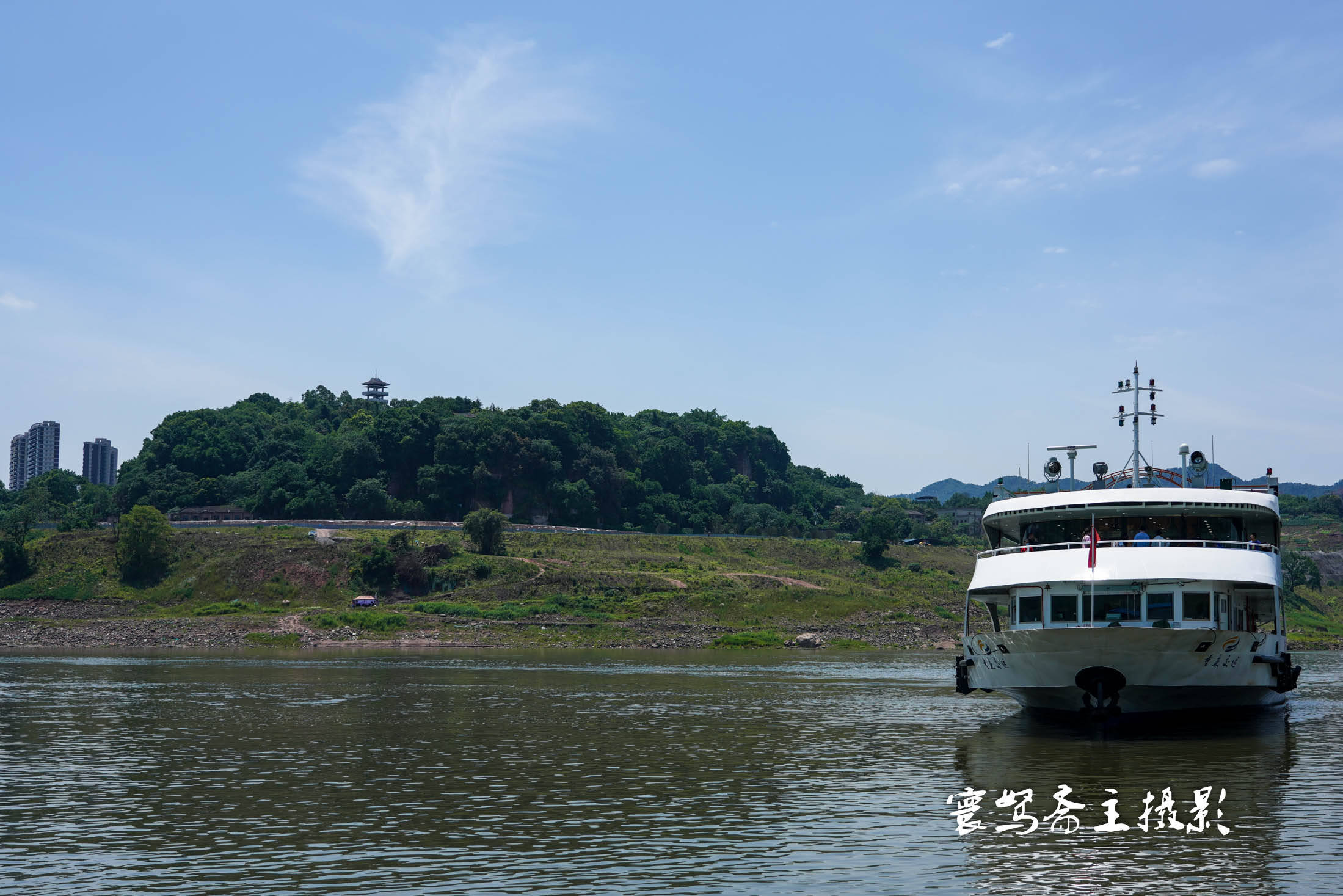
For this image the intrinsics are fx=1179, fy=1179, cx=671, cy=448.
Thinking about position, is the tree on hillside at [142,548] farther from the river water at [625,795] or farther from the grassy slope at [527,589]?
the river water at [625,795]

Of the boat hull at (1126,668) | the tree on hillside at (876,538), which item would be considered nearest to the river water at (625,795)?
the boat hull at (1126,668)

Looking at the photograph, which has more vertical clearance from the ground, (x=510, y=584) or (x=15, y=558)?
(x=15, y=558)

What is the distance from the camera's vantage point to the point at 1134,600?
44625mm

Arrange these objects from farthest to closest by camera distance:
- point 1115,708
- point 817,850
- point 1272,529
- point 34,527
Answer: point 34,527, point 1272,529, point 1115,708, point 817,850

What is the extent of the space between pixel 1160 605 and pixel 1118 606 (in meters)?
1.49

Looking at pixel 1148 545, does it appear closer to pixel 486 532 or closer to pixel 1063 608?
pixel 1063 608

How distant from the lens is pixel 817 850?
84.4 feet

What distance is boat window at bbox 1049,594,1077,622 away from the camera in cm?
4512

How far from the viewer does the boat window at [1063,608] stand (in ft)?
148

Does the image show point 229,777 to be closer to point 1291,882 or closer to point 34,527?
point 1291,882

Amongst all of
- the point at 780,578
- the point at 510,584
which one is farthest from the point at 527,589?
the point at 780,578

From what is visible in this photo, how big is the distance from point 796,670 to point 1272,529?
148 ft

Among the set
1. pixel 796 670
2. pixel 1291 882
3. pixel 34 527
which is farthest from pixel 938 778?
pixel 34 527

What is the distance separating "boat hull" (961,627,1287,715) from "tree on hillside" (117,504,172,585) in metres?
126
